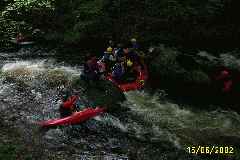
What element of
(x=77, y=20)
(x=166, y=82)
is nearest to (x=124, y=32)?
(x=77, y=20)

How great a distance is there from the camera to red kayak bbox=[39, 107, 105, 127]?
11336 millimetres

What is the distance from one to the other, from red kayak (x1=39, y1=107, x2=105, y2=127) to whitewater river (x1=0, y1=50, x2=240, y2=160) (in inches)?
6.2

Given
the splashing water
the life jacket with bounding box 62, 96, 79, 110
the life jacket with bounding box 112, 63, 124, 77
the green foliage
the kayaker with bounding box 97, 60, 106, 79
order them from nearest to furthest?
the splashing water → the life jacket with bounding box 62, 96, 79, 110 → the kayaker with bounding box 97, 60, 106, 79 → the life jacket with bounding box 112, 63, 124, 77 → the green foliage

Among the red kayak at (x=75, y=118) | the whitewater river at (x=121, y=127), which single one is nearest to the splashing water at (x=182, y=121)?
the whitewater river at (x=121, y=127)

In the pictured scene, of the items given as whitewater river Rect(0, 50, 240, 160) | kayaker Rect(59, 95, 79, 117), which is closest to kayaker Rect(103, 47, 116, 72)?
whitewater river Rect(0, 50, 240, 160)

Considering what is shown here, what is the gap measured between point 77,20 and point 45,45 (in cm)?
200

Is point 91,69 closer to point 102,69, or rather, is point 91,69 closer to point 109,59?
point 102,69

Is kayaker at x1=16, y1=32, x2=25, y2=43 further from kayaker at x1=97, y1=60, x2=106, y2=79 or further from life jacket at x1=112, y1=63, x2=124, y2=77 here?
life jacket at x1=112, y1=63, x2=124, y2=77

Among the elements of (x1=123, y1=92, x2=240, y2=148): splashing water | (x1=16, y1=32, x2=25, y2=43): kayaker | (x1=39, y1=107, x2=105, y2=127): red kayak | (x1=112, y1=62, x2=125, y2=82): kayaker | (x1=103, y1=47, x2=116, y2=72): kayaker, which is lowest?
(x1=123, y1=92, x2=240, y2=148): splashing water

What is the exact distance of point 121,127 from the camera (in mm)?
11719

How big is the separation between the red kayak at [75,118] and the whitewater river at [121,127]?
158 millimetres

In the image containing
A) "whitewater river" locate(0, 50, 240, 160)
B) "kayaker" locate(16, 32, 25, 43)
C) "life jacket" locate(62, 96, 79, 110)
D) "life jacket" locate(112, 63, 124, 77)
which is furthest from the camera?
"kayaker" locate(16, 32, 25, 43)

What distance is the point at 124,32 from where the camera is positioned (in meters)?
17.0

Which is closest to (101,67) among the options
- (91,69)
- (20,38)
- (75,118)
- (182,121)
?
(91,69)
